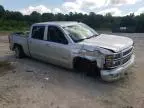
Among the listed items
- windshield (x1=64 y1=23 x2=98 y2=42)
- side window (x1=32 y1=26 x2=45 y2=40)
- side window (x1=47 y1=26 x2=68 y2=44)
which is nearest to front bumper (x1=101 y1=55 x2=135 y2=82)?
windshield (x1=64 y1=23 x2=98 y2=42)

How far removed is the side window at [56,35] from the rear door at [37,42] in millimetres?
421

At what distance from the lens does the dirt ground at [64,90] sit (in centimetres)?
621

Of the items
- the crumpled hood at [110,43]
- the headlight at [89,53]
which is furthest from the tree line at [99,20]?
the headlight at [89,53]

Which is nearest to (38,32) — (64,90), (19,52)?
(19,52)

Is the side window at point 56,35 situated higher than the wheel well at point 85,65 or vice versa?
the side window at point 56,35

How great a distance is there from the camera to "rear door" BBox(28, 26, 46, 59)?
9.72m

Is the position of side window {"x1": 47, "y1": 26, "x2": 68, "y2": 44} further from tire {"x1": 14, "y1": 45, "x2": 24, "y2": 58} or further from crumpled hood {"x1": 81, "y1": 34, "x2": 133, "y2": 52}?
tire {"x1": 14, "y1": 45, "x2": 24, "y2": 58}

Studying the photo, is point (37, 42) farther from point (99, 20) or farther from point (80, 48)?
point (99, 20)

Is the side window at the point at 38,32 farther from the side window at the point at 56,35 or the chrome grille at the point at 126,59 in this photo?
the chrome grille at the point at 126,59

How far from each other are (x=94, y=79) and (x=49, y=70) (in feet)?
6.44

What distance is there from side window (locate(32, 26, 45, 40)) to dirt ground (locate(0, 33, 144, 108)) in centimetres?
137

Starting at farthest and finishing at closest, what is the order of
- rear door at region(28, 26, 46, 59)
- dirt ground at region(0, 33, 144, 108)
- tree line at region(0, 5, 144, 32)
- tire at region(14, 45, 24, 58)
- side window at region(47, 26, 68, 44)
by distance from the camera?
tree line at region(0, 5, 144, 32) < tire at region(14, 45, 24, 58) < rear door at region(28, 26, 46, 59) < side window at region(47, 26, 68, 44) < dirt ground at region(0, 33, 144, 108)

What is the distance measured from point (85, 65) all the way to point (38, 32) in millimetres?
3063

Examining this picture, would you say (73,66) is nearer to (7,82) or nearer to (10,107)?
(7,82)
